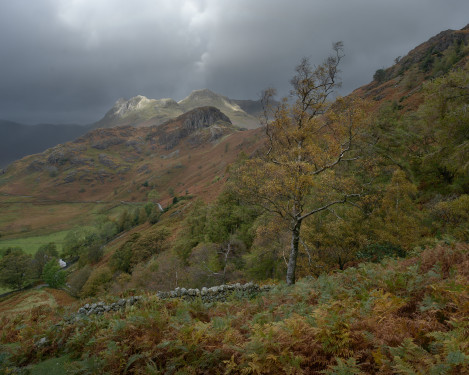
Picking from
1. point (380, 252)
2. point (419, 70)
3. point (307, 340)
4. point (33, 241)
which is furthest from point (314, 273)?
point (33, 241)

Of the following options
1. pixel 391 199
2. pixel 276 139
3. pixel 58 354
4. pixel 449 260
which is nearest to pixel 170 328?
pixel 58 354

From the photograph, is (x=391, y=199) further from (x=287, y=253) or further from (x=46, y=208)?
(x=46, y=208)

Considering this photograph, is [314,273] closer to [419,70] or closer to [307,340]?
[307,340]

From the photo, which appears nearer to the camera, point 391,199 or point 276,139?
point 391,199

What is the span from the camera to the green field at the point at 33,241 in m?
96.2

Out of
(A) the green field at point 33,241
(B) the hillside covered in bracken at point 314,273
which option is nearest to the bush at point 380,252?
(B) the hillside covered in bracken at point 314,273

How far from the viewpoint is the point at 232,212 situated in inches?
1208

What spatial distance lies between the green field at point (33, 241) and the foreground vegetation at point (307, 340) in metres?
110

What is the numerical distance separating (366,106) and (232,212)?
2001 centimetres

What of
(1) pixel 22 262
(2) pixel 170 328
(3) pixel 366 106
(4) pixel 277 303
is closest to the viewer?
(2) pixel 170 328

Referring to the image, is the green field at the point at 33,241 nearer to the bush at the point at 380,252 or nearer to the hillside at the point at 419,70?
the bush at the point at 380,252

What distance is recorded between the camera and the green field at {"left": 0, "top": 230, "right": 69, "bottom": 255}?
96188 millimetres

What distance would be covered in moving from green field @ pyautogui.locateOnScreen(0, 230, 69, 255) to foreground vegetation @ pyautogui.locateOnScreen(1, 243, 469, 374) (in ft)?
361

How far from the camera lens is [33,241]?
104500 millimetres
